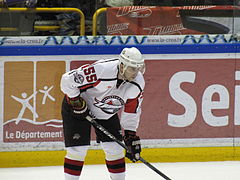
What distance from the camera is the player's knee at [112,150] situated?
3.62 meters

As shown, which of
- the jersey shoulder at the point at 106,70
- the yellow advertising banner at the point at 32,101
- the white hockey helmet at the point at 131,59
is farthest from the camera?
the yellow advertising banner at the point at 32,101

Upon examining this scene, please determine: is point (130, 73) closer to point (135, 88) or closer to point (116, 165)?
point (135, 88)

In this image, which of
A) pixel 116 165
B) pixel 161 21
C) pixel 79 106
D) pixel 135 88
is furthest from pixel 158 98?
pixel 79 106

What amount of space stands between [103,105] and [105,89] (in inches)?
5.5

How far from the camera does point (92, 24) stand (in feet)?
15.8

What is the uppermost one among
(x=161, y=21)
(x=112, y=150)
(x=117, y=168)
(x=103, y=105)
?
(x=161, y=21)

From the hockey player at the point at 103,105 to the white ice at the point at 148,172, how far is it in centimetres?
82

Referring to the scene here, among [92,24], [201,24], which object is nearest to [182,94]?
[201,24]

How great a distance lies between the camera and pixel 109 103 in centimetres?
355

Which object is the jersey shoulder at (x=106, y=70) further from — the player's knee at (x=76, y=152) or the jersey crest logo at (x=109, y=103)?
the player's knee at (x=76, y=152)

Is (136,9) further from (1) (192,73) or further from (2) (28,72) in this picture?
(2) (28,72)

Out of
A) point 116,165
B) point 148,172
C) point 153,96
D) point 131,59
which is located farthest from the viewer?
point 153,96

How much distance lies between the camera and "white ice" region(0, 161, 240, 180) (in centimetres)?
442

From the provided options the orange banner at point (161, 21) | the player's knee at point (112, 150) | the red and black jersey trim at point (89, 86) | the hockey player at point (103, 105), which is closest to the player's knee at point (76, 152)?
the hockey player at point (103, 105)
